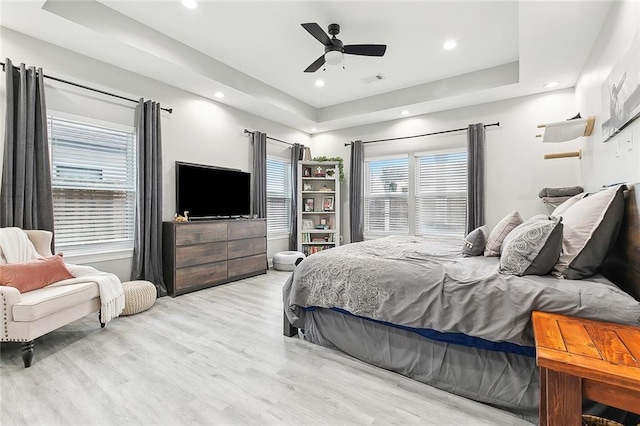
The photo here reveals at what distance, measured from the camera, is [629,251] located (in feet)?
5.65

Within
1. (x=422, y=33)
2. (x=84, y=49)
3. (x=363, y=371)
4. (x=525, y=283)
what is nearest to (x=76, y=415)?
(x=363, y=371)

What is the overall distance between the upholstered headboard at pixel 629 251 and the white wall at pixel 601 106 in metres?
0.19

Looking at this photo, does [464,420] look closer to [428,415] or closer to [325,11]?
[428,415]

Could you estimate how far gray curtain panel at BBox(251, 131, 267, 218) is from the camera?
535cm

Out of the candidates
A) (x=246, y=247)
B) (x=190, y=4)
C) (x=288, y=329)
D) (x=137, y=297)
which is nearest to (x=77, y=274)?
(x=137, y=297)

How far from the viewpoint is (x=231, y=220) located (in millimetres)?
4602

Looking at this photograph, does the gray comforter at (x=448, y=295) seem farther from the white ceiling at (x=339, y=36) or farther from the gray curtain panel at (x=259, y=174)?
the gray curtain panel at (x=259, y=174)

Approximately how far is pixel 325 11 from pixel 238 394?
339cm

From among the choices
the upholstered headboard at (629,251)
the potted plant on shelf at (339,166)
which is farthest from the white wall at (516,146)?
the upholstered headboard at (629,251)

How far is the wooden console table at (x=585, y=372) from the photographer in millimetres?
990

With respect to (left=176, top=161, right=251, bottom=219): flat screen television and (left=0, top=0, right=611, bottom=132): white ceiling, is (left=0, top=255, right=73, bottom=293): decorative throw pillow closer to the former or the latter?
(left=176, top=161, right=251, bottom=219): flat screen television

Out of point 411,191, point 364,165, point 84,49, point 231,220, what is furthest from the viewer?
point 364,165

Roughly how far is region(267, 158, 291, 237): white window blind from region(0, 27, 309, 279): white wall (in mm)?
207

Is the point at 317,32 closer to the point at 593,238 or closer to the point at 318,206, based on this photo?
the point at 593,238
